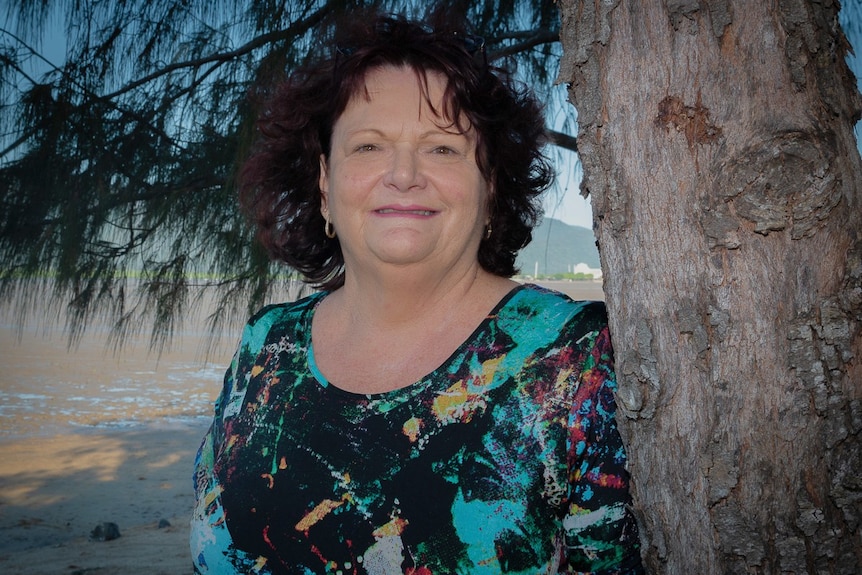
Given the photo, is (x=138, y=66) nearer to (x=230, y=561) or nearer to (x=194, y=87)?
(x=194, y=87)

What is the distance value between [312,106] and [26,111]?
1.38 m

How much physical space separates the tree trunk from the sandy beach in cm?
224

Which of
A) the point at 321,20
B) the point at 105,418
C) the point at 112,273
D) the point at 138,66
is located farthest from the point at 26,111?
the point at 105,418

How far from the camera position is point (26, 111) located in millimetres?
2504

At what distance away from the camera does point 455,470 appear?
128 cm

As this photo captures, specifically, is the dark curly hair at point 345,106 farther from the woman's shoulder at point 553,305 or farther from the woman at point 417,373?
the woman's shoulder at point 553,305

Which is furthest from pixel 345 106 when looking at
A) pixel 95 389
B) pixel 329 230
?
pixel 95 389

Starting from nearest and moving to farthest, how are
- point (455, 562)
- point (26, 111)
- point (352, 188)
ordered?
point (455, 562) → point (352, 188) → point (26, 111)

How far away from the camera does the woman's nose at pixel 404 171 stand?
141cm

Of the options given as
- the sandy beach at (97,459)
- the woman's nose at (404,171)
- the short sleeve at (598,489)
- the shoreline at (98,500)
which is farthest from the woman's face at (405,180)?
the shoreline at (98,500)

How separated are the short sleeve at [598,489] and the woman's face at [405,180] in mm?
388

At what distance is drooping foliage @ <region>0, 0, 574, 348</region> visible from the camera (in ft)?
8.22

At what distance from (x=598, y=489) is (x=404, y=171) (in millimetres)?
638

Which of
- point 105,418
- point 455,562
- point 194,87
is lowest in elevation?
point 105,418
